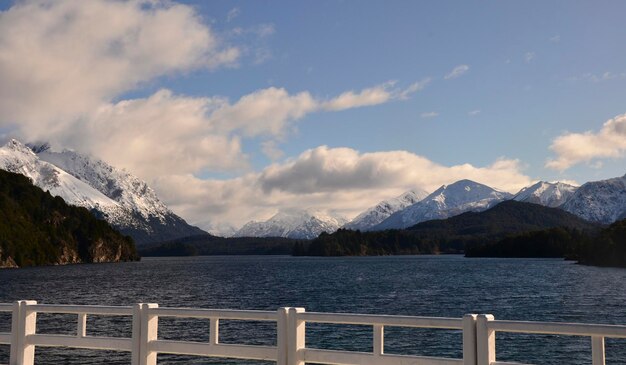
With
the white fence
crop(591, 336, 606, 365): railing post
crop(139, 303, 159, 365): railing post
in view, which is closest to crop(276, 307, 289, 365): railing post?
the white fence

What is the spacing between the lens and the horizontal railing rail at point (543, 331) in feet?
32.6

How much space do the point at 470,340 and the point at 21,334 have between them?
29.9 ft

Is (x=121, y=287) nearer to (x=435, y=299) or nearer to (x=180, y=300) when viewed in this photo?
(x=180, y=300)

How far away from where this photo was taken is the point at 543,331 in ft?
35.3

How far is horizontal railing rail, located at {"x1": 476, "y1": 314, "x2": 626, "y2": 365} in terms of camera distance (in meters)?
9.95

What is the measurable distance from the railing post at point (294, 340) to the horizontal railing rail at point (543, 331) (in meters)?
3.07

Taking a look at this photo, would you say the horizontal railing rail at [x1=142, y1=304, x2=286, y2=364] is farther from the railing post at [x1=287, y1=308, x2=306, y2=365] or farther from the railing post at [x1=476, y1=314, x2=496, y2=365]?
the railing post at [x1=476, y1=314, x2=496, y2=365]

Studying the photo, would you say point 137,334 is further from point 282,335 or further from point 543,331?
point 543,331

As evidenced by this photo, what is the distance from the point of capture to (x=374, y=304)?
8731cm

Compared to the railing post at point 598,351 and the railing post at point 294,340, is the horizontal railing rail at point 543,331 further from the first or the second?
the railing post at point 294,340

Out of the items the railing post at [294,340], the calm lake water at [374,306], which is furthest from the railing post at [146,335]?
the calm lake water at [374,306]

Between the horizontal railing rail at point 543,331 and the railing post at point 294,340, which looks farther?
the railing post at point 294,340

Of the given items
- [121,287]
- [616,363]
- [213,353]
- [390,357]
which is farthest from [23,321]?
[121,287]

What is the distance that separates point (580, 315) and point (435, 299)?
75.3ft
